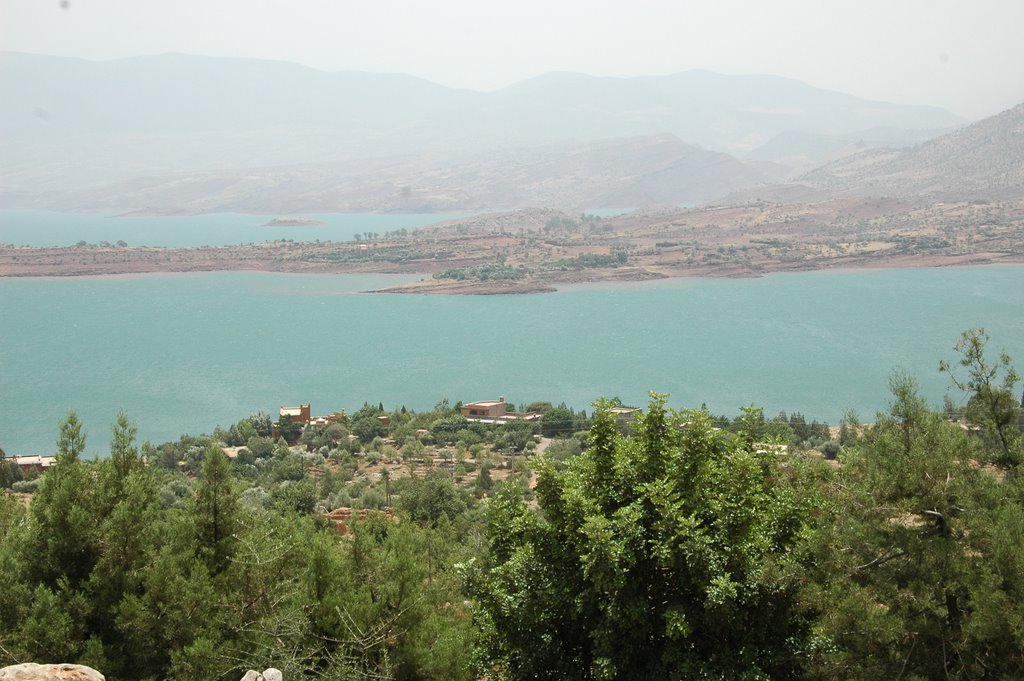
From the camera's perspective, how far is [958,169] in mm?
129375

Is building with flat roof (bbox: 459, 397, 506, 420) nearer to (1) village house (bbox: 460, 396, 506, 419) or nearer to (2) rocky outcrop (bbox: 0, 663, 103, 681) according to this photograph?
(1) village house (bbox: 460, 396, 506, 419)

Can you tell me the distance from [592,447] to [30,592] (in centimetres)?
470

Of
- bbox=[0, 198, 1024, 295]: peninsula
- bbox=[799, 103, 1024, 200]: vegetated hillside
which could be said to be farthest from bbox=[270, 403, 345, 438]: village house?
bbox=[799, 103, 1024, 200]: vegetated hillside

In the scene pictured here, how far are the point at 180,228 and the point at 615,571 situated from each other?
15264 cm

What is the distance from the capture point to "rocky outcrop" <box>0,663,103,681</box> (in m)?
5.79

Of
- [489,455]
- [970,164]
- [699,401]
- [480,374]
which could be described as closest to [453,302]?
[480,374]

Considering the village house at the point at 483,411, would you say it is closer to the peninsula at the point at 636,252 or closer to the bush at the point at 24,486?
the bush at the point at 24,486

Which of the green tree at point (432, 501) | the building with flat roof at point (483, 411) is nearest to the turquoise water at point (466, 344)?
the building with flat roof at point (483, 411)

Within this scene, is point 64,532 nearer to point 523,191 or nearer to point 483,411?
point 483,411

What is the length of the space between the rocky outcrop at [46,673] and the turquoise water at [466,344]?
106 feet

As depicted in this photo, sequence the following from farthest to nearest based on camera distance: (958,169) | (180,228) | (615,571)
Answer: (180,228), (958,169), (615,571)

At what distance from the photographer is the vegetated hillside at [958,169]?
117688 mm

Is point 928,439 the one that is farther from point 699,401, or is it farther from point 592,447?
point 699,401

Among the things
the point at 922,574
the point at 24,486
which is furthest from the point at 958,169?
the point at 922,574
